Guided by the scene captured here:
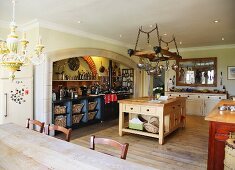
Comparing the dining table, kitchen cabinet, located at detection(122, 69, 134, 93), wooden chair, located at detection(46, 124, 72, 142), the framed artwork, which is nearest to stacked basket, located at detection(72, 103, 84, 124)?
kitchen cabinet, located at detection(122, 69, 134, 93)

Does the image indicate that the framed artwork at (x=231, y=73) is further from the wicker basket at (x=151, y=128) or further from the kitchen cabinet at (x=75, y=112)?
the kitchen cabinet at (x=75, y=112)

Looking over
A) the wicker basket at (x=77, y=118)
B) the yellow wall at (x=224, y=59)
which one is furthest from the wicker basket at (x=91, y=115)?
the yellow wall at (x=224, y=59)

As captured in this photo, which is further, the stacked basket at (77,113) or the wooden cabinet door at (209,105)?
the wooden cabinet door at (209,105)

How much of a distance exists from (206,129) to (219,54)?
140 inches

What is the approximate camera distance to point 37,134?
92.6 inches

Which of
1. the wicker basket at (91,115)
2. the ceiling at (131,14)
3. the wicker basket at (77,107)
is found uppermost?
the ceiling at (131,14)

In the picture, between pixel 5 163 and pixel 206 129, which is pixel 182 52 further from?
pixel 5 163

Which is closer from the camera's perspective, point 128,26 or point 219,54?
point 128,26

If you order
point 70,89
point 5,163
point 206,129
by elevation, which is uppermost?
point 70,89

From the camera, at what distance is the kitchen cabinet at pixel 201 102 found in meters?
7.33

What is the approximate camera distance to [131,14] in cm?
405

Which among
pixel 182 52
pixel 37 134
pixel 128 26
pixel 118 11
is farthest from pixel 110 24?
pixel 182 52

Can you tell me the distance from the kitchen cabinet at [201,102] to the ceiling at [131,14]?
2679mm

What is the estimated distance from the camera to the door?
167 inches
